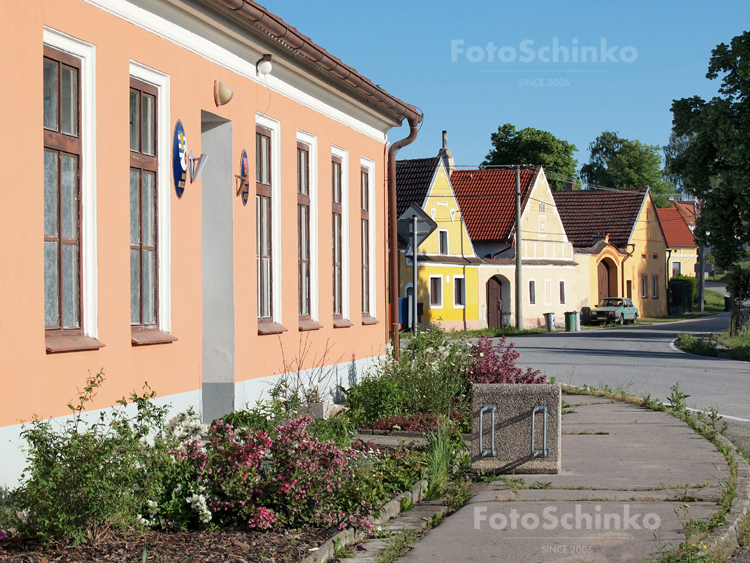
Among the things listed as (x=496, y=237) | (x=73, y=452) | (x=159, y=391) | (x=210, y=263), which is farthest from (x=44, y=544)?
(x=496, y=237)

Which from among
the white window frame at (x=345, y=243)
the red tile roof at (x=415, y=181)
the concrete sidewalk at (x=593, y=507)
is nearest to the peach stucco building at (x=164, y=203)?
the white window frame at (x=345, y=243)

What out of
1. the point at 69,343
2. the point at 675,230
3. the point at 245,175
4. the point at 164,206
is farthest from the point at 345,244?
the point at 675,230

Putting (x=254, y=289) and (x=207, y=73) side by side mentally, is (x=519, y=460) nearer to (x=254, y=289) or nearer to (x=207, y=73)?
(x=254, y=289)

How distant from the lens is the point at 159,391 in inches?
324

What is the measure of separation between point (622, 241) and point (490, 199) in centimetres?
1459

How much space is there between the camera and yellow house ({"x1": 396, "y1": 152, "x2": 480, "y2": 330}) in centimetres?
4003

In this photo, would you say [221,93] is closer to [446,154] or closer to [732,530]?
[732,530]

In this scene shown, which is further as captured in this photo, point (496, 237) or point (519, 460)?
point (496, 237)

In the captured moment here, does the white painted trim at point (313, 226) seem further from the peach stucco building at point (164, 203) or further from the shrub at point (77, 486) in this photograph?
the shrub at point (77, 486)

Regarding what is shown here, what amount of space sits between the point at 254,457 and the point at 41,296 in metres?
2.07

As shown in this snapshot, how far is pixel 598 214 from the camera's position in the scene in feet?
198

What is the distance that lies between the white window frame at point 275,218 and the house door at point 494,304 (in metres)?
33.7

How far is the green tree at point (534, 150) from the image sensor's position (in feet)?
229

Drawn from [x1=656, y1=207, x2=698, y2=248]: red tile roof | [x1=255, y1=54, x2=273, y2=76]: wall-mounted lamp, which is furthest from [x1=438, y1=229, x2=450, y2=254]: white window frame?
[x1=656, y1=207, x2=698, y2=248]: red tile roof
